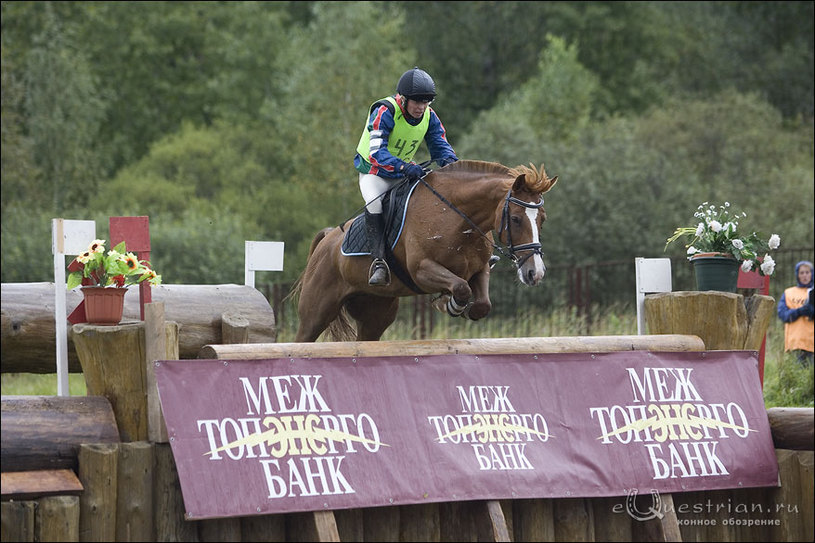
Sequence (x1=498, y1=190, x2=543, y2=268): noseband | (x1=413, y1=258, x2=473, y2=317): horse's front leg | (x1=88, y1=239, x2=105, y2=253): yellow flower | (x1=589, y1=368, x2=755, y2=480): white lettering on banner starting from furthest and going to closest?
1. (x1=413, y1=258, x2=473, y2=317): horse's front leg
2. (x1=498, y1=190, x2=543, y2=268): noseband
3. (x1=589, y1=368, x2=755, y2=480): white lettering on banner
4. (x1=88, y1=239, x2=105, y2=253): yellow flower

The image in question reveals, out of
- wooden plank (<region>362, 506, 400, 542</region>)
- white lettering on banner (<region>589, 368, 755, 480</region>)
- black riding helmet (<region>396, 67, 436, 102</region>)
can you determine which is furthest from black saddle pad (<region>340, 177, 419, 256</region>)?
wooden plank (<region>362, 506, 400, 542</region>)

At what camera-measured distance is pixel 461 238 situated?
6.86 m

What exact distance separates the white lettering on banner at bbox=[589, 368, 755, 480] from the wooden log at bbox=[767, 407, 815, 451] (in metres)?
0.18

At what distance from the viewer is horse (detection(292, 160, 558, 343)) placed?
6.42 m

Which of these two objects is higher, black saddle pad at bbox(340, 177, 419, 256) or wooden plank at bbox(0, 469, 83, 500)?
black saddle pad at bbox(340, 177, 419, 256)

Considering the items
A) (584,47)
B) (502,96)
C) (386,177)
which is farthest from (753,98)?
(386,177)

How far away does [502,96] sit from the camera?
1224 inches

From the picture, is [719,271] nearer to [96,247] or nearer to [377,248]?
[377,248]

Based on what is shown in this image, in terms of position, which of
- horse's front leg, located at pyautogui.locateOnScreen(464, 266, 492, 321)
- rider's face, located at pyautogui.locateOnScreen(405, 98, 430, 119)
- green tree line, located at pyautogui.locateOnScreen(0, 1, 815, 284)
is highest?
green tree line, located at pyautogui.locateOnScreen(0, 1, 815, 284)

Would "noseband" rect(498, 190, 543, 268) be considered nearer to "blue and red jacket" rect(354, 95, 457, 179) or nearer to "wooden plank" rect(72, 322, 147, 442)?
"blue and red jacket" rect(354, 95, 457, 179)

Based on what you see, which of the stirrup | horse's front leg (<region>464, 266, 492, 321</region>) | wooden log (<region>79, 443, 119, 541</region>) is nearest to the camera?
wooden log (<region>79, 443, 119, 541</region>)

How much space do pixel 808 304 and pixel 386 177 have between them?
514 cm

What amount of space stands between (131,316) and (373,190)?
5.42ft

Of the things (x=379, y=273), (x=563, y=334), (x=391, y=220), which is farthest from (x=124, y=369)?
(x=563, y=334)
